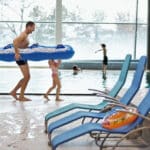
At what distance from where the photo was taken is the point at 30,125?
5656 millimetres

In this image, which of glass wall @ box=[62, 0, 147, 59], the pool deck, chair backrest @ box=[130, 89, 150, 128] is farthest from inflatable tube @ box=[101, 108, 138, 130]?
glass wall @ box=[62, 0, 147, 59]

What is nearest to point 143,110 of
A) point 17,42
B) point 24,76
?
point 24,76

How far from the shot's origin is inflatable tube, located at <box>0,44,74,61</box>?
814 centimetres

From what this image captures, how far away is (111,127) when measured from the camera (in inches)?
161

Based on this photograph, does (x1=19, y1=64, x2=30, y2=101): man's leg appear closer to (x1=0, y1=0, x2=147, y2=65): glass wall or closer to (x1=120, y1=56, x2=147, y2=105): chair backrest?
(x1=120, y1=56, x2=147, y2=105): chair backrest

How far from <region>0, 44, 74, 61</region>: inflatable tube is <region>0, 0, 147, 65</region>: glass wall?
10219 mm

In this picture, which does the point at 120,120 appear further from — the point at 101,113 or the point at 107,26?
the point at 107,26

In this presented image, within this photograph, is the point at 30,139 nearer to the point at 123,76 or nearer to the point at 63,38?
the point at 123,76

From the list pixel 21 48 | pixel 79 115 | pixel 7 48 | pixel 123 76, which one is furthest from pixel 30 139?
pixel 7 48

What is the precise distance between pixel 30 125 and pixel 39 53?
119 inches

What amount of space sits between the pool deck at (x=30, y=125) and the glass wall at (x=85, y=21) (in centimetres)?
1101

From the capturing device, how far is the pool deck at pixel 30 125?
4.63 meters

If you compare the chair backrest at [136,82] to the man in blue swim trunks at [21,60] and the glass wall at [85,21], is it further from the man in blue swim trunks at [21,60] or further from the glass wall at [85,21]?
the glass wall at [85,21]

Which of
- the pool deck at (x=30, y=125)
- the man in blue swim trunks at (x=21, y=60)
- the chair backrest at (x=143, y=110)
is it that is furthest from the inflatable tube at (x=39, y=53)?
the chair backrest at (x=143, y=110)
